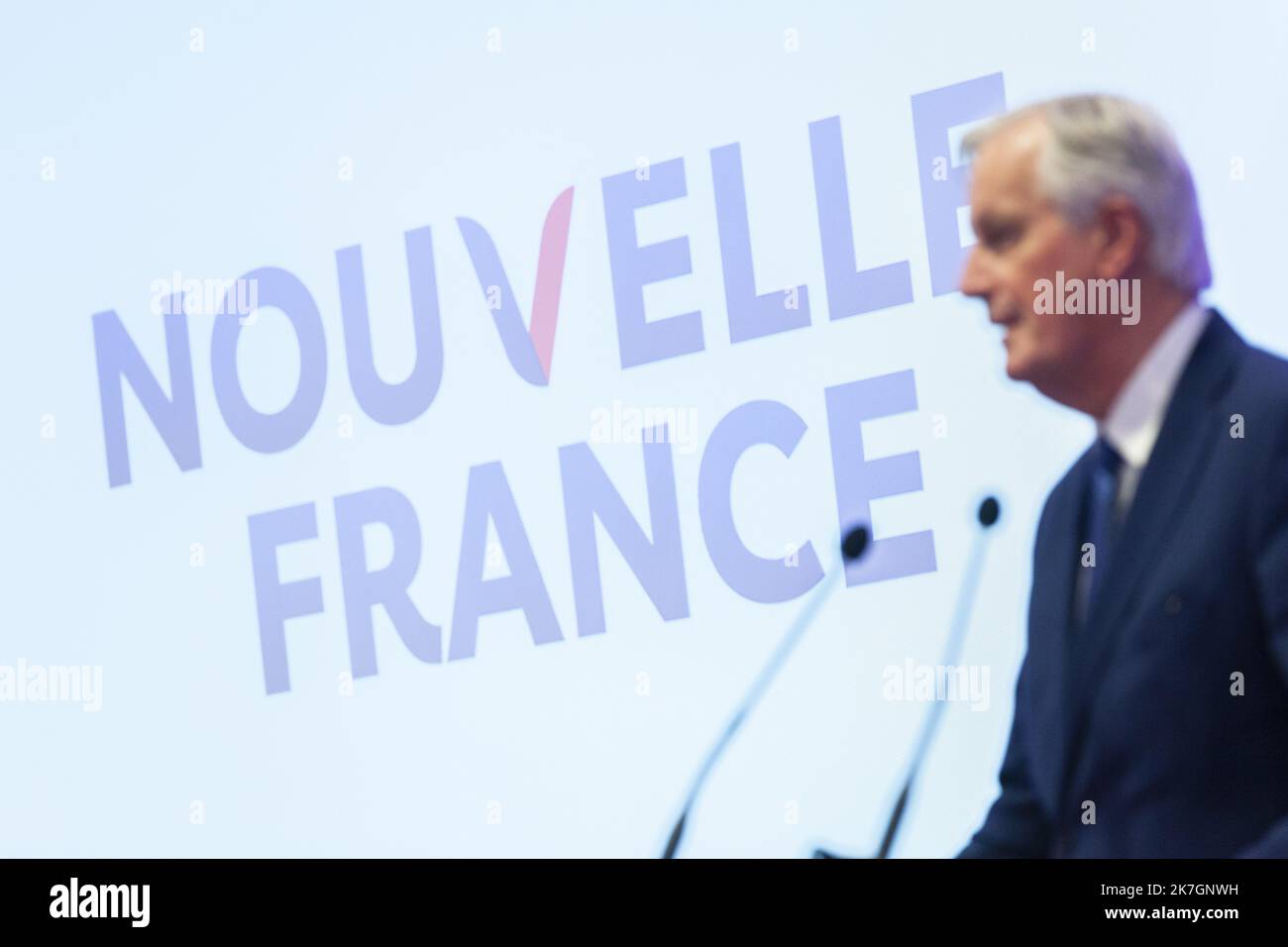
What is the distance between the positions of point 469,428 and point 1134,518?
1.28 metres

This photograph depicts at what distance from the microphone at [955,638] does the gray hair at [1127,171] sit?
0.56m

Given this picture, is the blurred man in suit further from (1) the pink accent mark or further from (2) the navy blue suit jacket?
(1) the pink accent mark

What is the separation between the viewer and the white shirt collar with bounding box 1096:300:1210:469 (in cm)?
295

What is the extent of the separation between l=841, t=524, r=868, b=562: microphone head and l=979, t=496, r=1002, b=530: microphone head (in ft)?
0.72

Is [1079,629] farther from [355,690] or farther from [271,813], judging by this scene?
[271,813]

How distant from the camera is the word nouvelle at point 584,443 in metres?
3.11

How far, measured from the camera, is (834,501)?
310cm

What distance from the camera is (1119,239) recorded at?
2996 mm
